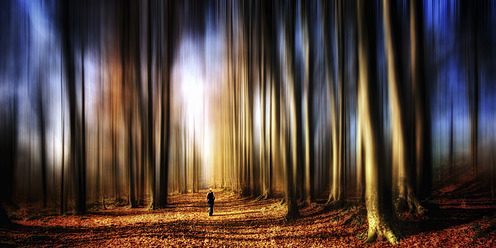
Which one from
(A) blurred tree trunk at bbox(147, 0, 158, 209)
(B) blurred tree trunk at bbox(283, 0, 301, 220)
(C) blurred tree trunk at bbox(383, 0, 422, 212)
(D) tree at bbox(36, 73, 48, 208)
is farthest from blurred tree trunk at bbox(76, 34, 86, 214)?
(C) blurred tree trunk at bbox(383, 0, 422, 212)

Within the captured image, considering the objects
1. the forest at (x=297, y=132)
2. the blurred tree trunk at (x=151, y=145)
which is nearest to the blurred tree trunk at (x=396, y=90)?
the forest at (x=297, y=132)

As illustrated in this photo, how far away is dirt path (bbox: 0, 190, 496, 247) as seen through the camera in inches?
237

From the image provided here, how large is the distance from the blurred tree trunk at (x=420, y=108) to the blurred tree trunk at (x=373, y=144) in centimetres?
194

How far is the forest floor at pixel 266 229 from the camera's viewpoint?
5.99 metres

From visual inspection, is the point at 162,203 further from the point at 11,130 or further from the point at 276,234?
the point at 11,130

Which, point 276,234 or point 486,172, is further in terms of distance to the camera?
point 486,172

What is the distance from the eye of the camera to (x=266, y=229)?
8297 millimetres

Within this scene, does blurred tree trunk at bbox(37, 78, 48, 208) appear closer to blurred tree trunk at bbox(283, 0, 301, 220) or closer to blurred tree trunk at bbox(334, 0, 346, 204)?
blurred tree trunk at bbox(283, 0, 301, 220)

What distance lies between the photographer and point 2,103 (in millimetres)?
16406

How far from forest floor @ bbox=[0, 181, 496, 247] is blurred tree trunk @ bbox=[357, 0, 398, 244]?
48cm

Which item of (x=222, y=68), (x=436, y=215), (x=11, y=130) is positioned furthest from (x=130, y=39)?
(x=436, y=215)

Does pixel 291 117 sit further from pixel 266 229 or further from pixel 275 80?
pixel 266 229

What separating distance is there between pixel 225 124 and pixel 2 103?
63.4 ft

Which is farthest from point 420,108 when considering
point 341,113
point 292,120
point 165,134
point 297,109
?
point 165,134
